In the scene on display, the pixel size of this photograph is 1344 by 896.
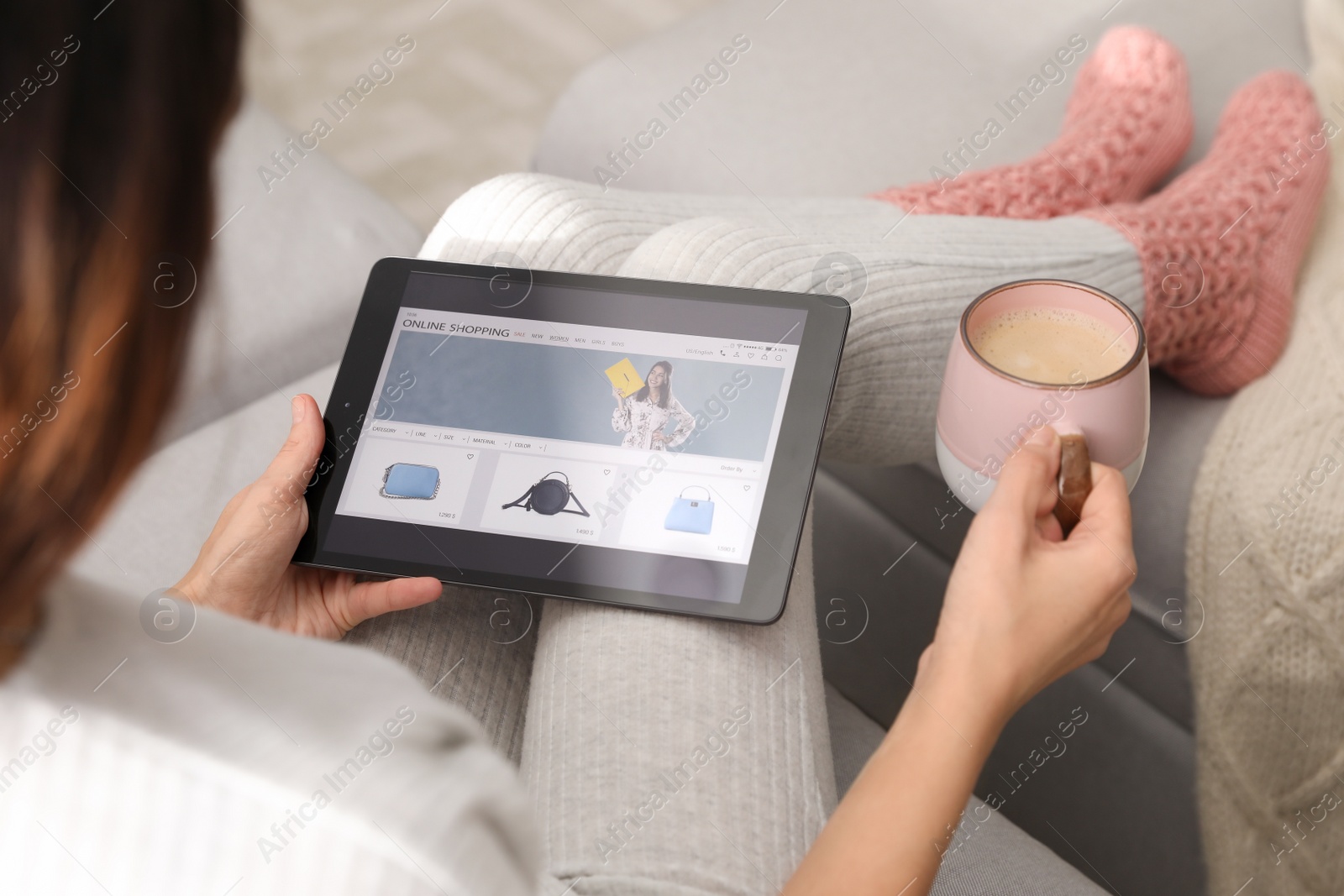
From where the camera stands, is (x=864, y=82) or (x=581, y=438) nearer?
(x=581, y=438)

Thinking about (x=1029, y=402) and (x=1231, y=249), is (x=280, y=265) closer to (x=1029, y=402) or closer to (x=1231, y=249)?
(x=1029, y=402)

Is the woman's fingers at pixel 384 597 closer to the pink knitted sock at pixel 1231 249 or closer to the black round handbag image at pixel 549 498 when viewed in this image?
the black round handbag image at pixel 549 498

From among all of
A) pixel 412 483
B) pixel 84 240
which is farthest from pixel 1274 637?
pixel 84 240

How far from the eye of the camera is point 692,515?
1.87 ft

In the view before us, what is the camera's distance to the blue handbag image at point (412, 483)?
1.96 ft

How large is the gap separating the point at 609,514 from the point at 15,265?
33 cm

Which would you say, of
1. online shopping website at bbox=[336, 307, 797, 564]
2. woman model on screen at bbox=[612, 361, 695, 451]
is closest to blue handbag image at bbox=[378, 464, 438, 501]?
online shopping website at bbox=[336, 307, 797, 564]

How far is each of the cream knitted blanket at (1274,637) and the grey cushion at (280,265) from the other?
0.79 m

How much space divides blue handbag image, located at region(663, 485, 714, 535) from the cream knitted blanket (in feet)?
1.45

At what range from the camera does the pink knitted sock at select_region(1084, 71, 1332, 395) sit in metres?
0.77

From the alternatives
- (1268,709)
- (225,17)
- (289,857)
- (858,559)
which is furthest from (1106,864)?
(225,17)

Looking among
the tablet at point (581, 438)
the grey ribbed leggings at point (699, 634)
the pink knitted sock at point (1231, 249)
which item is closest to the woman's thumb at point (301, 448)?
the tablet at point (581, 438)

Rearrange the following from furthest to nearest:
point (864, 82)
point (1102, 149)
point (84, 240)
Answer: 1. point (864, 82)
2. point (1102, 149)
3. point (84, 240)

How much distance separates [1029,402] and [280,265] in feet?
2.46
